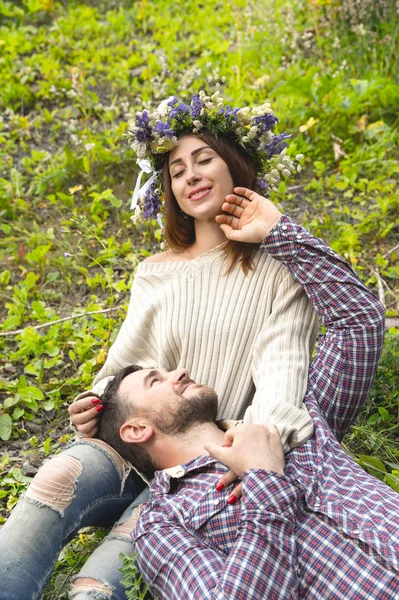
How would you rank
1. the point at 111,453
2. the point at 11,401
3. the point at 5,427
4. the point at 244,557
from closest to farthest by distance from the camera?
the point at 244,557
the point at 111,453
the point at 5,427
the point at 11,401

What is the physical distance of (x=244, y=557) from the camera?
2328 millimetres

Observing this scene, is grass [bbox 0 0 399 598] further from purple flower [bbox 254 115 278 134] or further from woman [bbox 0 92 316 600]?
purple flower [bbox 254 115 278 134]

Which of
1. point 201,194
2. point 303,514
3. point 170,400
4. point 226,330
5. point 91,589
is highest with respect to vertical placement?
point 201,194

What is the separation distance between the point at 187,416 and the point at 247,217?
91cm

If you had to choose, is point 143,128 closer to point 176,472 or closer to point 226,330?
point 226,330

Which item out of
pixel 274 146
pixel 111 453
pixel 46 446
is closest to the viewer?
pixel 111 453

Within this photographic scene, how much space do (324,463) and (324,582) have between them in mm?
474

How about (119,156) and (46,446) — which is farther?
(119,156)

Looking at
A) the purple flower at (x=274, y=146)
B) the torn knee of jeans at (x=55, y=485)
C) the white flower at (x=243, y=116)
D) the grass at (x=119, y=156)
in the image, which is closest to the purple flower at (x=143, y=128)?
the white flower at (x=243, y=116)

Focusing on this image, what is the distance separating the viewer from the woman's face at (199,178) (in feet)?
10.9

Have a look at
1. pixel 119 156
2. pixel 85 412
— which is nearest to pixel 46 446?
pixel 85 412

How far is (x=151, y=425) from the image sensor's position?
2965 mm

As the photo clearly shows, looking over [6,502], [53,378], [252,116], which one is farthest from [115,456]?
[252,116]

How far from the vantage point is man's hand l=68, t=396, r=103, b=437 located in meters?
3.22
